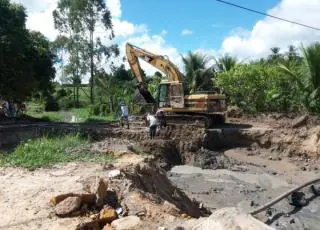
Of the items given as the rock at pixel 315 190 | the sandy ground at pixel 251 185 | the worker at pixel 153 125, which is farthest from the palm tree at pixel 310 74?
the rock at pixel 315 190

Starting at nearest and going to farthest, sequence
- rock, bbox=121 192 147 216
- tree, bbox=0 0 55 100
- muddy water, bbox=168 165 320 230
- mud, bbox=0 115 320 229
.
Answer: rock, bbox=121 192 147 216, mud, bbox=0 115 320 229, muddy water, bbox=168 165 320 230, tree, bbox=0 0 55 100

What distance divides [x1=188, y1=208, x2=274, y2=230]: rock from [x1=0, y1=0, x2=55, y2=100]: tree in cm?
2270

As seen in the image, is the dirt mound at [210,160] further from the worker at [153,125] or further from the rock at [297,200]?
the rock at [297,200]

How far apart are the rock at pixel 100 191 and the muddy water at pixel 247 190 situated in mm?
5381

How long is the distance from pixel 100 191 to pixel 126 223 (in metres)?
1.32

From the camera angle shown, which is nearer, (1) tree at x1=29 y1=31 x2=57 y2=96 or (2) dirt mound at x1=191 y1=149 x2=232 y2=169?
(2) dirt mound at x1=191 y1=149 x2=232 y2=169

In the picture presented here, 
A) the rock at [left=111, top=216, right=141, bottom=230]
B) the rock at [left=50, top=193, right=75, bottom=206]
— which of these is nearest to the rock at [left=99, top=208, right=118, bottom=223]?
the rock at [left=111, top=216, right=141, bottom=230]

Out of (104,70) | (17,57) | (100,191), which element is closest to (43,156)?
(100,191)

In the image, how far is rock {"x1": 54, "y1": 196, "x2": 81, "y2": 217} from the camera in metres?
8.24

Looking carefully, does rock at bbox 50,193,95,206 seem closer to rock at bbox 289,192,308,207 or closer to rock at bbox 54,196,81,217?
rock at bbox 54,196,81,217

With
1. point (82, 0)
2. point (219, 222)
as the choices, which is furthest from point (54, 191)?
point (82, 0)

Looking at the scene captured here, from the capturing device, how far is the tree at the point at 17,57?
→ 27.0 meters

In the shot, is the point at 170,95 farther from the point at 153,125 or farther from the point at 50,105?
the point at 50,105

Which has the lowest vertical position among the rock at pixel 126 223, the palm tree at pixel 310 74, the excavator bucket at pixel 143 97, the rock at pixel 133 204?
the rock at pixel 126 223
